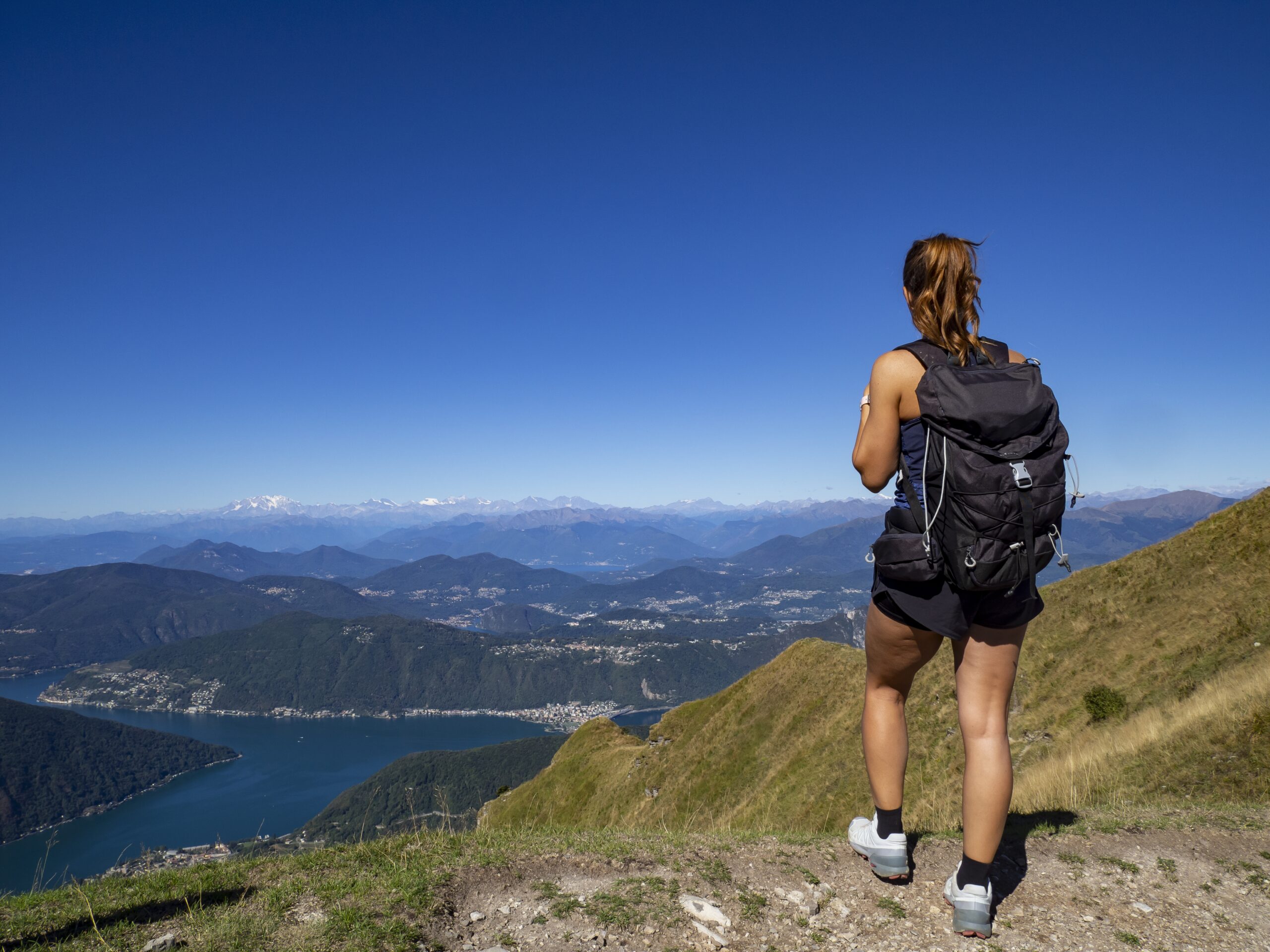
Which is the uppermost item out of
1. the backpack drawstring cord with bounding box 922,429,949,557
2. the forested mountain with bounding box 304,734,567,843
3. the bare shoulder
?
the bare shoulder

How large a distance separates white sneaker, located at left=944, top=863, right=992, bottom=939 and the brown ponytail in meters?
3.16

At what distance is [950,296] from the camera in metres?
3.73

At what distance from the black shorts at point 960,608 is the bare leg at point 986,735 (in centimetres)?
9

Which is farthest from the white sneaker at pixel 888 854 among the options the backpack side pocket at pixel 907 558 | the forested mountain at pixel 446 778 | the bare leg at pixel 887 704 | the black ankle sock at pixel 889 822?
the forested mountain at pixel 446 778

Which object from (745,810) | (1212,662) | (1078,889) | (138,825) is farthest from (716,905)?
(138,825)

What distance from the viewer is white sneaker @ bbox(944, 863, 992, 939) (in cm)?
367

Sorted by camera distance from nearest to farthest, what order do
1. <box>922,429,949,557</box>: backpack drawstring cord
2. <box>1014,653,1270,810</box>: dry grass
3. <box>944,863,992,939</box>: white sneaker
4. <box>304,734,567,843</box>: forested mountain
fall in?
<box>922,429,949,557</box>: backpack drawstring cord
<box>944,863,992,939</box>: white sneaker
<box>1014,653,1270,810</box>: dry grass
<box>304,734,567,843</box>: forested mountain

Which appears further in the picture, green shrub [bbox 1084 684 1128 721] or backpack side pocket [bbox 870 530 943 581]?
green shrub [bbox 1084 684 1128 721]

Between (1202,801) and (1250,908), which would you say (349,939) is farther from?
(1202,801)

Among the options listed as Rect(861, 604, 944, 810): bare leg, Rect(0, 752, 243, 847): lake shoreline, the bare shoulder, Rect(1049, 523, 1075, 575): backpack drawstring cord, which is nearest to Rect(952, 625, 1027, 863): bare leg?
Rect(861, 604, 944, 810): bare leg

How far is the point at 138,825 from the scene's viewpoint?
509 feet

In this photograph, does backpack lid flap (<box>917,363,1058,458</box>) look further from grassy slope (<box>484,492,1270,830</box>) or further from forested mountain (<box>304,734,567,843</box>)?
forested mountain (<box>304,734,567,843</box>)

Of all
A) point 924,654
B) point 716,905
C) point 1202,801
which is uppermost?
point 924,654

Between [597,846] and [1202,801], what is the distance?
728cm
